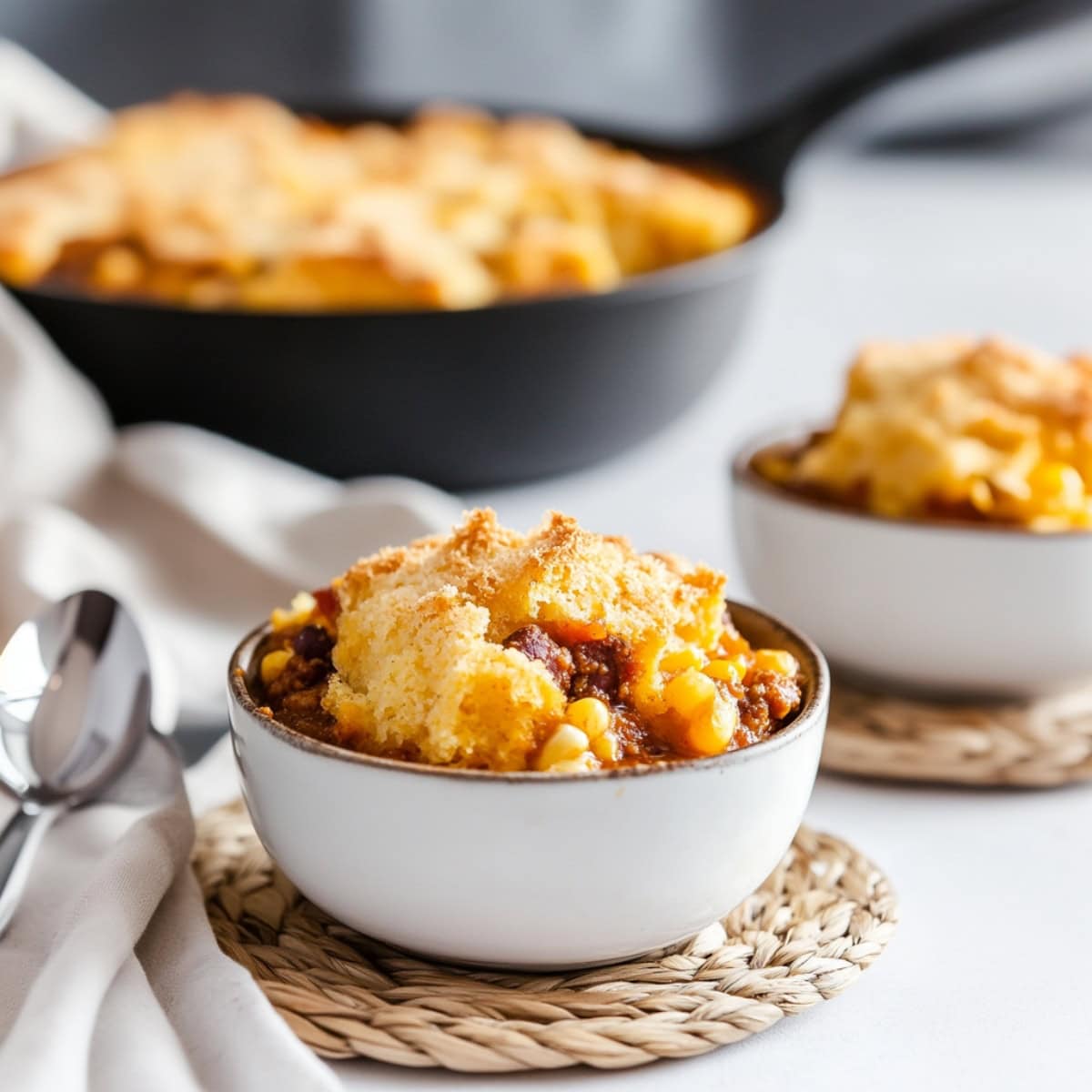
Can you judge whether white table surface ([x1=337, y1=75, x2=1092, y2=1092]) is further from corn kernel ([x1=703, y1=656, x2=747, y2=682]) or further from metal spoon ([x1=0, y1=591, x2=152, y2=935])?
metal spoon ([x1=0, y1=591, x2=152, y2=935])

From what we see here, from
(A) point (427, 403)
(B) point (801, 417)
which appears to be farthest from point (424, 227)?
(B) point (801, 417)

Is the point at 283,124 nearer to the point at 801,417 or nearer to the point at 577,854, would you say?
the point at 801,417

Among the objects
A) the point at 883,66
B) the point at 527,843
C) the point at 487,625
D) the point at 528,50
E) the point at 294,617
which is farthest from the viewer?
the point at 528,50

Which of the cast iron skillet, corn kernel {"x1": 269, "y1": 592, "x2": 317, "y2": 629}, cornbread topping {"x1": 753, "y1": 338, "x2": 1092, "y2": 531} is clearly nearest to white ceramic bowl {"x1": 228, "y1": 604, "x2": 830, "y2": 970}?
corn kernel {"x1": 269, "y1": 592, "x2": 317, "y2": 629}

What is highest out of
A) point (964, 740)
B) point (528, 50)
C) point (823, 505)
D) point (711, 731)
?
point (711, 731)

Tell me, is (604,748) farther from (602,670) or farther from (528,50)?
(528,50)

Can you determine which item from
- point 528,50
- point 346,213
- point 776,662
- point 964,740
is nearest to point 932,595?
point 964,740
